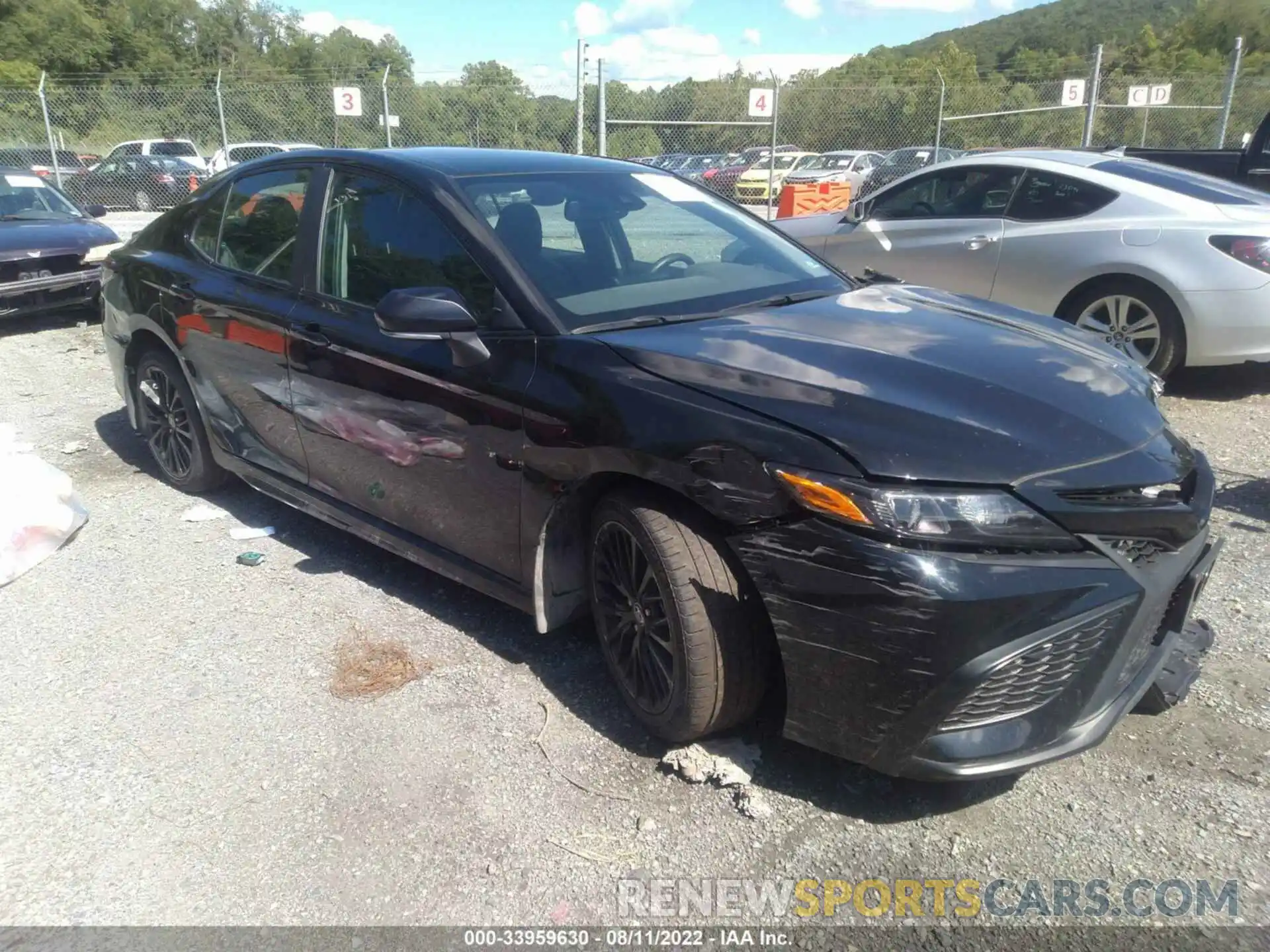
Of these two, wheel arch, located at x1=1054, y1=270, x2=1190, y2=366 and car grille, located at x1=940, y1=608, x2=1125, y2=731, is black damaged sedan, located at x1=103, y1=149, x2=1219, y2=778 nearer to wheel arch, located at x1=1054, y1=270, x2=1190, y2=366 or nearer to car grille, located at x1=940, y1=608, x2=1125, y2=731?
car grille, located at x1=940, y1=608, x2=1125, y2=731

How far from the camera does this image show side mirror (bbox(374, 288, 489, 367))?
A: 9.68 ft

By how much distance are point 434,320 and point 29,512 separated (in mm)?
2433

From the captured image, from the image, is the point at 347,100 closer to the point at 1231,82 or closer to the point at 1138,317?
the point at 1231,82

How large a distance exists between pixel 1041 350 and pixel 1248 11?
70974mm

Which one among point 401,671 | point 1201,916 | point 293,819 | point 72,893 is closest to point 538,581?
point 401,671

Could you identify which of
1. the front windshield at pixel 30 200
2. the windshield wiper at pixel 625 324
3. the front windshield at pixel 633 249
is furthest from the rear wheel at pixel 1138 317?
the front windshield at pixel 30 200

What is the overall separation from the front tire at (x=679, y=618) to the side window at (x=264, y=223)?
2.01 m

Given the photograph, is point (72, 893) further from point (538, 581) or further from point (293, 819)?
point (538, 581)

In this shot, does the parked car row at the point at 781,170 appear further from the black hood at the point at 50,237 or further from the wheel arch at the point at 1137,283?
the wheel arch at the point at 1137,283

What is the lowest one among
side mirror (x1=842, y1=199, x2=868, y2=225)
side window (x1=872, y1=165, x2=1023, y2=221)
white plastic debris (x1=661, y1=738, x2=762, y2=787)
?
white plastic debris (x1=661, y1=738, x2=762, y2=787)

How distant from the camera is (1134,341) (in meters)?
6.18

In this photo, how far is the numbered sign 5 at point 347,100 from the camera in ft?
54.3

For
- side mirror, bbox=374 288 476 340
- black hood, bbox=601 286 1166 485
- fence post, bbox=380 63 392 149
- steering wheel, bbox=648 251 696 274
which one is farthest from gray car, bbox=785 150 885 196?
side mirror, bbox=374 288 476 340

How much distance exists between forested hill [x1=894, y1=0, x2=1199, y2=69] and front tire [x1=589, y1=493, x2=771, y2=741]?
325ft
